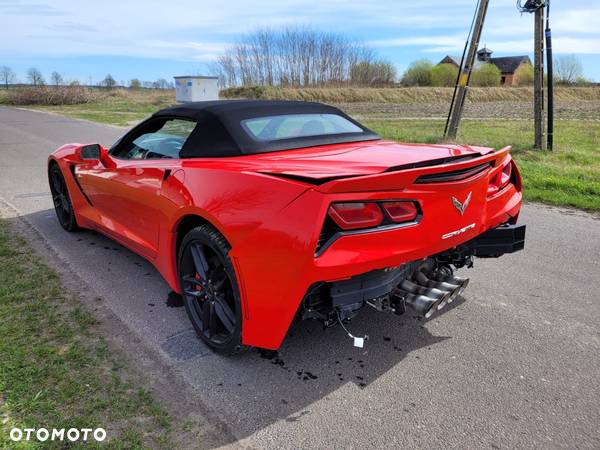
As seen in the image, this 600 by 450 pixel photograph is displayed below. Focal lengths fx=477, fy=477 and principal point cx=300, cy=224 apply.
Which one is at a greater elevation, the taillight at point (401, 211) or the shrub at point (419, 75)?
the shrub at point (419, 75)

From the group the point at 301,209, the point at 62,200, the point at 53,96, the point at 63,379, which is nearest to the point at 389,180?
the point at 301,209

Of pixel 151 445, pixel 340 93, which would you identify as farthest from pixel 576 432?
pixel 340 93

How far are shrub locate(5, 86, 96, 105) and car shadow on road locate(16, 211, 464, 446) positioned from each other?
45.3m

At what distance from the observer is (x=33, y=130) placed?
56.0ft

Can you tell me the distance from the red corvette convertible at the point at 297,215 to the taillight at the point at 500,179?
1 centimetres

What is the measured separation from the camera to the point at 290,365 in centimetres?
269

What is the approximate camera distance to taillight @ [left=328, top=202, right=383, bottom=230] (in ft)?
7.19

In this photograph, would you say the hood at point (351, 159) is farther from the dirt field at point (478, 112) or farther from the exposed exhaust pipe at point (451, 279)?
the dirt field at point (478, 112)

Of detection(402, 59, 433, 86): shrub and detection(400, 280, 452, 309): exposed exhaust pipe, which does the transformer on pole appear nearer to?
detection(400, 280, 452, 309): exposed exhaust pipe

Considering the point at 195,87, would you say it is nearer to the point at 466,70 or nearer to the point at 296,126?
the point at 466,70

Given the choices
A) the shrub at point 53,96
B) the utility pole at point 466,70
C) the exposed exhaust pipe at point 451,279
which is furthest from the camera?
the shrub at point 53,96

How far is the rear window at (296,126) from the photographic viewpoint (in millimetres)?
3141

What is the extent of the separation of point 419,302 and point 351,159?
2.83 ft

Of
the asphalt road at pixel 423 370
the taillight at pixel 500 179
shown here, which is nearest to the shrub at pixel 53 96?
the asphalt road at pixel 423 370
